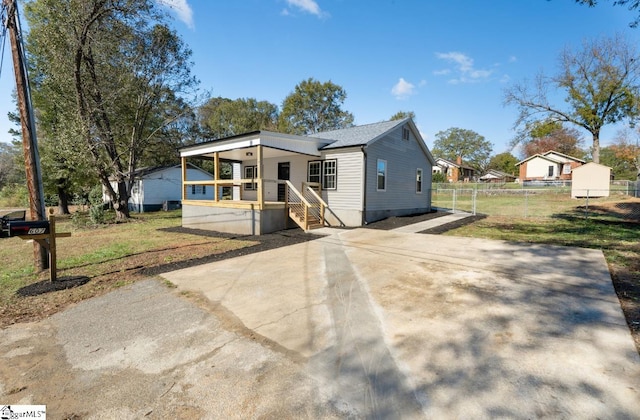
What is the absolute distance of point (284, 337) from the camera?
10.4 feet

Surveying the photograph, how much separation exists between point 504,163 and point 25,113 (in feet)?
233

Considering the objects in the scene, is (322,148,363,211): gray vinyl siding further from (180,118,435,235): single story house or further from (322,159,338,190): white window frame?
(322,159,338,190): white window frame

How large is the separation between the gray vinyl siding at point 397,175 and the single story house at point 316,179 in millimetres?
41

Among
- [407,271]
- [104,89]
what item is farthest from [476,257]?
[104,89]

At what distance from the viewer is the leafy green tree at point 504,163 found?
2330 inches

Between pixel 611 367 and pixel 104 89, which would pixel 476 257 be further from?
pixel 104 89

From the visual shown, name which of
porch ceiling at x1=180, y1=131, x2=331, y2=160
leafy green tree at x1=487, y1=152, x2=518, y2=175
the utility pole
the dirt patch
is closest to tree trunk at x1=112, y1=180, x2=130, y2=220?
porch ceiling at x1=180, y1=131, x2=331, y2=160

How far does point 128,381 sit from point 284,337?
1396mm

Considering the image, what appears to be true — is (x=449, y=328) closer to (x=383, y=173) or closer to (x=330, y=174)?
(x=330, y=174)

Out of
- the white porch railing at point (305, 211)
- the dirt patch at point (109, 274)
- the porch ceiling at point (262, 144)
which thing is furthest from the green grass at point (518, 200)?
the dirt patch at point (109, 274)

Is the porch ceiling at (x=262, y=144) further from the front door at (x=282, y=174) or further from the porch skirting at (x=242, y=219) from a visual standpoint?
the porch skirting at (x=242, y=219)

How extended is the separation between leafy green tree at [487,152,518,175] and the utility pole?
221ft

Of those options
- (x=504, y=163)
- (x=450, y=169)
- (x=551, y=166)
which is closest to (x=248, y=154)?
(x=551, y=166)

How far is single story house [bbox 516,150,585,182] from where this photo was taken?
38406 millimetres
